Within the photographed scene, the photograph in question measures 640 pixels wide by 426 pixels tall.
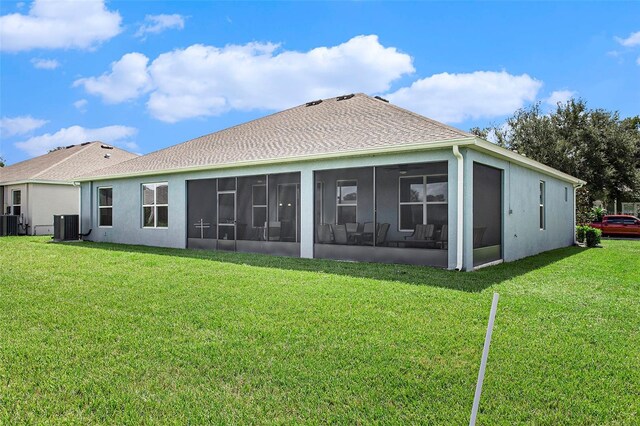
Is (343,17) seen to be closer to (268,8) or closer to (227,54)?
(268,8)

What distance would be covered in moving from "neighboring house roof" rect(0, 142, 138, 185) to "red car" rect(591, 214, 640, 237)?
93.9 feet

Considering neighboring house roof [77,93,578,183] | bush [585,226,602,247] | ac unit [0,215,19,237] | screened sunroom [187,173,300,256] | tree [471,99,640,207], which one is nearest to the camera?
neighboring house roof [77,93,578,183]

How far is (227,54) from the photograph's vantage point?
64.6 feet

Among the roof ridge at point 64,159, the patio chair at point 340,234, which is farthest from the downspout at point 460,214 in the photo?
the roof ridge at point 64,159

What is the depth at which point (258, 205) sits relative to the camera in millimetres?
16375

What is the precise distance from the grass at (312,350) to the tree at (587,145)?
27.5 metres

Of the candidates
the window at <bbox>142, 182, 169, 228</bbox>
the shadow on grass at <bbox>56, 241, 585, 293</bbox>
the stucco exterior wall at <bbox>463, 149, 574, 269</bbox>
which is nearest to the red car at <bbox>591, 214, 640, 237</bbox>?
the stucco exterior wall at <bbox>463, 149, 574, 269</bbox>

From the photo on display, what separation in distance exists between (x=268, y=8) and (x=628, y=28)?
1752 centimetres

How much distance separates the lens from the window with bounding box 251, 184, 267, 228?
16.3m

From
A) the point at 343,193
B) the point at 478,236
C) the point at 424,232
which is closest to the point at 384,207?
the point at 343,193

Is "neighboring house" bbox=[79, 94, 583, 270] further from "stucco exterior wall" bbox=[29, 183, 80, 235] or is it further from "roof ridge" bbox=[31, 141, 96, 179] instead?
"roof ridge" bbox=[31, 141, 96, 179]

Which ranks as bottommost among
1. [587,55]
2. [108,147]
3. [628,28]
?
[108,147]

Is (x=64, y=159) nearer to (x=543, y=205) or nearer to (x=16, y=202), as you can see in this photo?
(x=16, y=202)

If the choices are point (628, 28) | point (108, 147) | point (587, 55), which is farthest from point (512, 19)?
point (108, 147)
